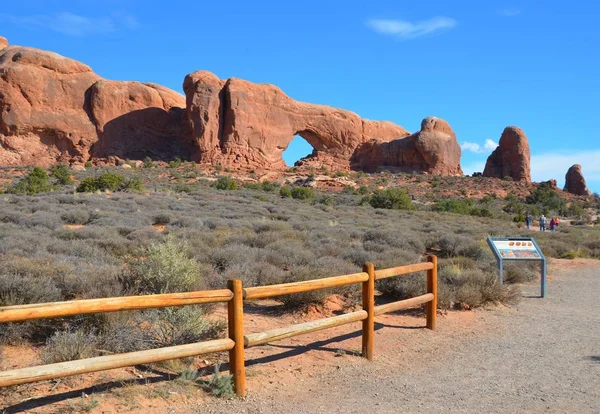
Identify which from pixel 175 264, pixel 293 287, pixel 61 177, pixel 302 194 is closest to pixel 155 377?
pixel 293 287

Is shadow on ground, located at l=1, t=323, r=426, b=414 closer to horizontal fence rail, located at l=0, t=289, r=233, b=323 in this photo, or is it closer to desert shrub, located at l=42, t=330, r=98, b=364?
desert shrub, located at l=42, t=330, r=98, b=364

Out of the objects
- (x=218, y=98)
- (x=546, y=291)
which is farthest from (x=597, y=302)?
(x=218, y=98)

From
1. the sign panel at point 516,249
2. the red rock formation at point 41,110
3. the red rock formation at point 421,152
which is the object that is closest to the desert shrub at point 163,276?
the sign panel at point 516,249

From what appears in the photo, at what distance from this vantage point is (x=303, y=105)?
64.9 meters

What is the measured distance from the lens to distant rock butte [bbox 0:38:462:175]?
179ft

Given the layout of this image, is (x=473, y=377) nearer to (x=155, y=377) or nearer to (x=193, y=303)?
(x=193, y=303)

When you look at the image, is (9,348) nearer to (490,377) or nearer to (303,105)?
(490,377)

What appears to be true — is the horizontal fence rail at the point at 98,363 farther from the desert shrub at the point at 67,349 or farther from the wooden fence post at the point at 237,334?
the desert shrub at the point at 67,349

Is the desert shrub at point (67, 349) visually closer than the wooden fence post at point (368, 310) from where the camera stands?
Yes

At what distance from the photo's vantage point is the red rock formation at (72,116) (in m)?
54.1

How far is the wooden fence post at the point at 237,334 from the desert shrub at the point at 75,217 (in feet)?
44.0

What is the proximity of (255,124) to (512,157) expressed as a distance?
35.2 metres

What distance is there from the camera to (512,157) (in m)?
67.9

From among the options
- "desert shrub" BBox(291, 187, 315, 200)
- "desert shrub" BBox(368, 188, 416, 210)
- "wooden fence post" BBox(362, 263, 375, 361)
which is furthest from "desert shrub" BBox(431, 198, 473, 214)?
"wooden fence post" BBox(362, 263, 375, 361)
